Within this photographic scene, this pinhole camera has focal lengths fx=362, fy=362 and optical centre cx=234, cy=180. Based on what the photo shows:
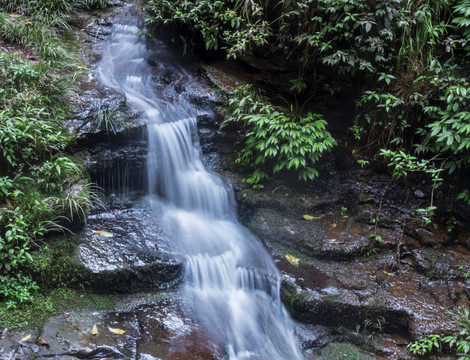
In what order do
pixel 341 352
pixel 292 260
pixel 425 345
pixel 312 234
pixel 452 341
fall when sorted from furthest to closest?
pixel 312 234 < pixel 292 260 < pixel 341 352 < pixel 425 345 < pixel 452 341

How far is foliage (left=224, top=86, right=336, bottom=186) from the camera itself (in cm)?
514

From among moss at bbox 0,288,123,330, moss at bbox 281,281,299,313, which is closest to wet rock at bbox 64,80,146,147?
moss at bbox 0,288,123,330

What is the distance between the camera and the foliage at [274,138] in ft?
16.9

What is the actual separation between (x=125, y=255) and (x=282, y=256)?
6.55 ft

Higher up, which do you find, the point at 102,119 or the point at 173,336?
the point at 102,119

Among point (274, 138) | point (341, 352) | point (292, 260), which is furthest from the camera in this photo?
point (274, 138)

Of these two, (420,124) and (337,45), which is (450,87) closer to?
(420,124)

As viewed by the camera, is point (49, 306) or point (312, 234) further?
point (312, 234)

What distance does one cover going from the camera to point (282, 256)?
15.8ft

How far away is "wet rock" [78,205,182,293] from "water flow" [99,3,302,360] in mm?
235

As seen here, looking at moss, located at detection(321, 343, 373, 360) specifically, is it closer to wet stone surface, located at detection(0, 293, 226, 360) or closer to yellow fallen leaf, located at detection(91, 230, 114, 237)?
wet stone surface, located at detection(0, 293, 226, 360)

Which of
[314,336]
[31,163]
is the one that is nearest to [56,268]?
[31,163]

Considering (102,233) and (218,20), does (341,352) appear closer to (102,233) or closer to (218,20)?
(102,233)

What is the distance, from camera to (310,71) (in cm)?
612
